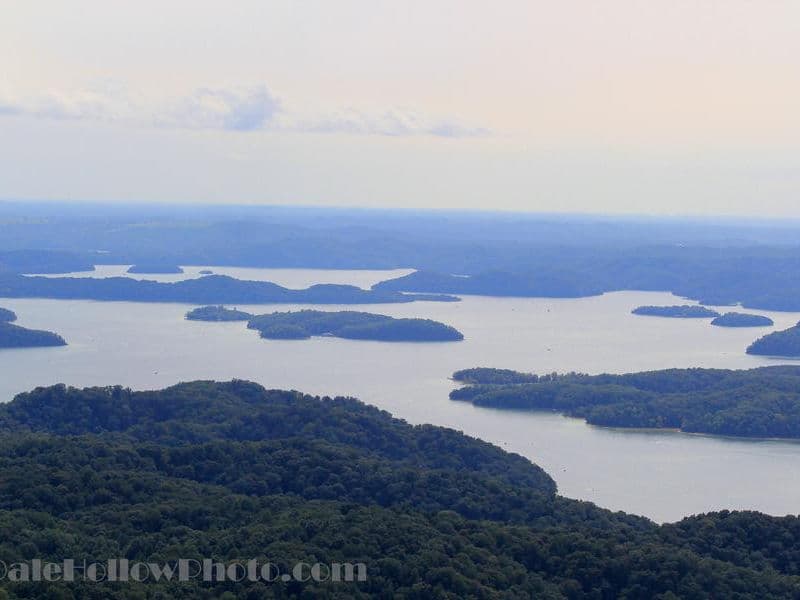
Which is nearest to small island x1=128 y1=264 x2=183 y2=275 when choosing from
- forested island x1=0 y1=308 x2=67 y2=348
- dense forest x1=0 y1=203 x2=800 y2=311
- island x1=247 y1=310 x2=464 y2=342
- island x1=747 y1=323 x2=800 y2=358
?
dense forest x1=0 y1=203 x2=800 y2=311

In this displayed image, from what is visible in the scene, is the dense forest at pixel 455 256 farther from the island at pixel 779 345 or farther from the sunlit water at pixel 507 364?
the island at pixel 779 345

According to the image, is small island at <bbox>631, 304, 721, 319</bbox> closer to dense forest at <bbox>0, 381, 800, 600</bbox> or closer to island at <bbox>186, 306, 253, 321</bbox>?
island at <bbox>186, 306, 253, 321</bbox>

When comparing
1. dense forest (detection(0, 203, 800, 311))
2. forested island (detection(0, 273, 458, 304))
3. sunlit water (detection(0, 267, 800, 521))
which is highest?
dense forest (detection(0, 203, 800, 311))

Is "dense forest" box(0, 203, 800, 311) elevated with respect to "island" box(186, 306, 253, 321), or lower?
elevated

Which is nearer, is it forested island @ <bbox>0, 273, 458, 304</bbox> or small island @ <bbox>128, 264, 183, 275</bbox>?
forested island @ <bbox>0, 273, 458, 304</bbox>

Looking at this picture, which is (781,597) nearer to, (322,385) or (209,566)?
(209,566)

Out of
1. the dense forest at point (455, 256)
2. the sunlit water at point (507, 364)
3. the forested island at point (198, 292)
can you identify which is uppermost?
the dense forest at point (455, 256)

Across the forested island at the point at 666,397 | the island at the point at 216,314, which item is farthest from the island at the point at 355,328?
the forested island at the point at 666,397
